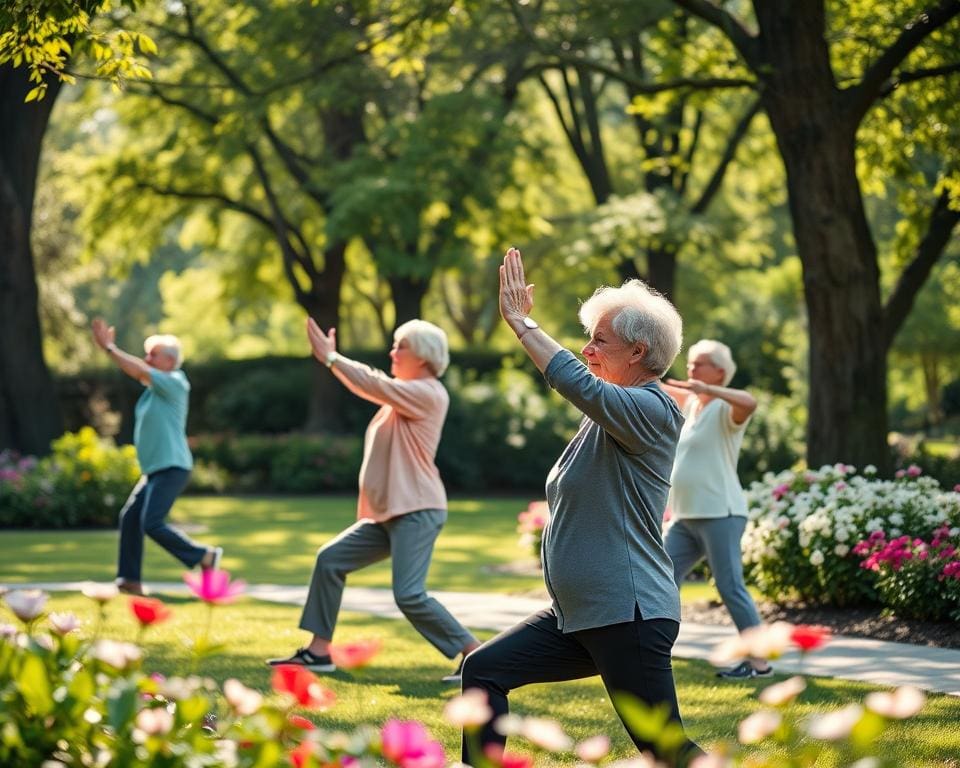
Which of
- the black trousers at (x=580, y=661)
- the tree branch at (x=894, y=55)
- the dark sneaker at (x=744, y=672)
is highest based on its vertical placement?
the tree branch at (x=894, y=55)

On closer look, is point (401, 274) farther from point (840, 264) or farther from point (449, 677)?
point (449, 677)

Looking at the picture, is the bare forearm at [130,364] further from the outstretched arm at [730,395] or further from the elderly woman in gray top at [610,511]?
the elderly woman in gray top at [610,511]

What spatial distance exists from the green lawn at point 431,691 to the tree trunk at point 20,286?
34.4ft

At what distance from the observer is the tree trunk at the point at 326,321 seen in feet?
90.7

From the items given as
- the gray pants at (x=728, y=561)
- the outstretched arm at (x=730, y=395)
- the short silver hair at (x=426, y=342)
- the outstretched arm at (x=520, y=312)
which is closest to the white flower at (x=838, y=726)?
the outstretched arm at (x=520, y=312)

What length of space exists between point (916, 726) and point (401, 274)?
60.4 ft

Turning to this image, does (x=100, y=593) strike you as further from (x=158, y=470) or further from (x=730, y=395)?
(x=158, y=470)

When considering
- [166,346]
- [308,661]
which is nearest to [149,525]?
[166,346]

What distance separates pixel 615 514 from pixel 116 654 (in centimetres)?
179

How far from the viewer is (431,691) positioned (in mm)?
7594

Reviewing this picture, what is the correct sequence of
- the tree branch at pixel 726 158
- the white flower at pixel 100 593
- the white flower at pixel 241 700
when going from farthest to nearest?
the tree branch at pixel 726 158, the white flower at pixel 100 593, the white flower at pixel 241 700

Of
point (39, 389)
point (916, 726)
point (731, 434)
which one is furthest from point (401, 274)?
point (916, 726)

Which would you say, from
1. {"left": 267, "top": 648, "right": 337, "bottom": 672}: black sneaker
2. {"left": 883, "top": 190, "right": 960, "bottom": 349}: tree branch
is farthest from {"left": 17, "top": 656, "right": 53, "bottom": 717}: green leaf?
{"left": 883, "top": 190, "right": 960, "bottom": 349}: tree branch

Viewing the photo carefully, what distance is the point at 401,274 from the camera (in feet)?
79.4
